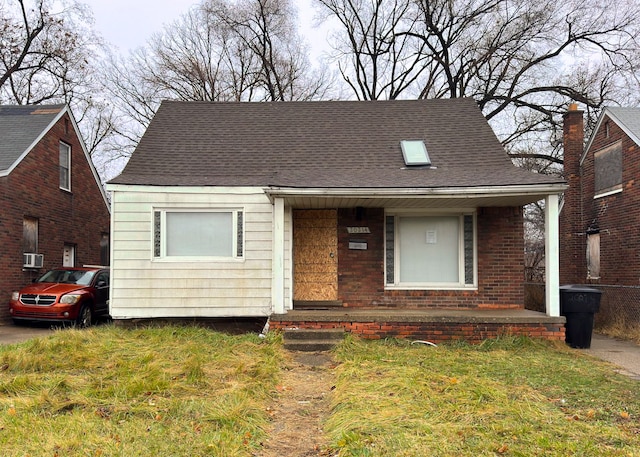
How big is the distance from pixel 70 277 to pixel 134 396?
7.79m

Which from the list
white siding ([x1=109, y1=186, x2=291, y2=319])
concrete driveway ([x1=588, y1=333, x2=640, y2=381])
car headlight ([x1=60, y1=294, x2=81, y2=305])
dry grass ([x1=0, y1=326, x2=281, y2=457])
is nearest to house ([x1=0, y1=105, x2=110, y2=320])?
car headlight ([x1=60, y1=294, x2=81, y2=305])

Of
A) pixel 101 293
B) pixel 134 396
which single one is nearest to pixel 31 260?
pixel 101 293

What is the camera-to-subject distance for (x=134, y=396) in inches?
189

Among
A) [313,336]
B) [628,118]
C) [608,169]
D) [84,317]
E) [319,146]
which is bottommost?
[84,317]

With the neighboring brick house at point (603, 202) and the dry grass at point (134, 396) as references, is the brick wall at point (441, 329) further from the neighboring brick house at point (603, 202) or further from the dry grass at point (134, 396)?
the neighboring brick house at point (603, 202)

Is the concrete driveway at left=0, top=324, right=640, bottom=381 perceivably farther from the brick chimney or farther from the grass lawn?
the brick chimney

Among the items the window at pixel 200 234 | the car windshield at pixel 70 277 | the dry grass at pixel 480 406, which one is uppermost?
the window at pixel 200 234

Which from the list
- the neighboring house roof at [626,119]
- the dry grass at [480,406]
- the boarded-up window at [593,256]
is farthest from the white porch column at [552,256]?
the boarded-up window at [593,256]

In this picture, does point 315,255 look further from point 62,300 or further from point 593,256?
point 593,256

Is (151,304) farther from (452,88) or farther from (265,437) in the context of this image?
(452,88)

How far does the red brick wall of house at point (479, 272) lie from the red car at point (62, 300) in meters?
5.99

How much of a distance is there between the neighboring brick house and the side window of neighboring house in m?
14.9

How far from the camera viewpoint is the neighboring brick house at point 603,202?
11.5 metres

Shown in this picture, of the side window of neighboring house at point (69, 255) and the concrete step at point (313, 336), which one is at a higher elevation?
the side window of neighboring house at point (69, 255)
